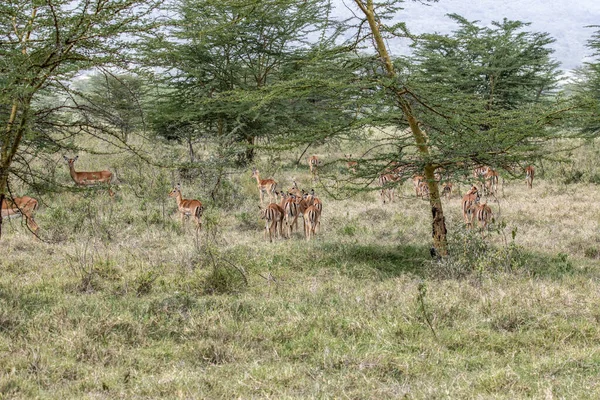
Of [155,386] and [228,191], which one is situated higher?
[228,191]

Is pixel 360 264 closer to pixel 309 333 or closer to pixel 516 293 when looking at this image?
pixel 516 293

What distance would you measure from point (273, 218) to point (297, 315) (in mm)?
4864

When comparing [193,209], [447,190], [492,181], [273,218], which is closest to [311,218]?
[273,218]

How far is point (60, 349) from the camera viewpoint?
17.2 ft

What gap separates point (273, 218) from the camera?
10922 millimetres

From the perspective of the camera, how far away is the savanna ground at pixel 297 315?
4.59 m

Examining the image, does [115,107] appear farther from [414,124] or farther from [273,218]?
[273,218]

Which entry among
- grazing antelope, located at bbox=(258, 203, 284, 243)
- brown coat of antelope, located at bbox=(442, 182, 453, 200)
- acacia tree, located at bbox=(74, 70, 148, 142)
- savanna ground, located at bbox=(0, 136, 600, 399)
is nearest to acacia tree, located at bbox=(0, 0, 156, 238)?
acacia tree, located at bbox=(74, 70, 148, 142)

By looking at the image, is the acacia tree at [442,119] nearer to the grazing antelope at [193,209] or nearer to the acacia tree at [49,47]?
the acacia tree at [49,47]

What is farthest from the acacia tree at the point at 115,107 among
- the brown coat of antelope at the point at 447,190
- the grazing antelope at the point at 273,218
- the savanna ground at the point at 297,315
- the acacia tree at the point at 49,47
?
the brown coat of antelope at the point at 447,190

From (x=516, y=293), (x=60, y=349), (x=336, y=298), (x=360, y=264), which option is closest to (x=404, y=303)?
(x=336, y=298)

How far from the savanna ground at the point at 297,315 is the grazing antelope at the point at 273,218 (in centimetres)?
28

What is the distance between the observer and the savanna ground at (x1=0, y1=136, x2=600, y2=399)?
4.59 m

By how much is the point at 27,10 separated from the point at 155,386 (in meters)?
4.43
